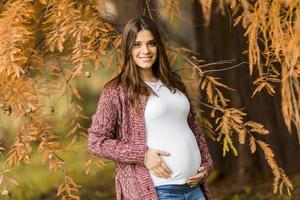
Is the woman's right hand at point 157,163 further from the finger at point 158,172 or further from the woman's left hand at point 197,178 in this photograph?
the woman's left hand at point 197,178

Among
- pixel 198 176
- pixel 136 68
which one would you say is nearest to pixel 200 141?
pixel 198 176

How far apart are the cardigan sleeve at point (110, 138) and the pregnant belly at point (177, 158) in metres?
0.09

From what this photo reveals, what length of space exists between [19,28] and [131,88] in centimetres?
71

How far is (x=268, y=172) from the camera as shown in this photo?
6.79 metres

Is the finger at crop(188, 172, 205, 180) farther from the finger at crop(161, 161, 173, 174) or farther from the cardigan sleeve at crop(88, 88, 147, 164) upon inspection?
the cardigan sleeve at crop(88, 88, 147, 164)

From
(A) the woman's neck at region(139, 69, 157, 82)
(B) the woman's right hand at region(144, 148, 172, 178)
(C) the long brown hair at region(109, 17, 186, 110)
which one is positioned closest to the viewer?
(B) the woman's right hand at region(144, 148, 172, 178)

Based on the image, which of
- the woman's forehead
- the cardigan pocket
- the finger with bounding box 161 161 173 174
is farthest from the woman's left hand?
the woman's forehead

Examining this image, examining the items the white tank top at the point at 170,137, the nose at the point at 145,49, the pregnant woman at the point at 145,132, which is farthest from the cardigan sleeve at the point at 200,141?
the nose at the point at 145,49

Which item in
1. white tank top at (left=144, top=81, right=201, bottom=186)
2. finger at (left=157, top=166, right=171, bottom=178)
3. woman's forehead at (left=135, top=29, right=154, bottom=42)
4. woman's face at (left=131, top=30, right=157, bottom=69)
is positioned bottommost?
finger at (left=157, top=166, right=171, bottom=178)

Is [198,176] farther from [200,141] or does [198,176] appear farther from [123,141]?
[123,141]

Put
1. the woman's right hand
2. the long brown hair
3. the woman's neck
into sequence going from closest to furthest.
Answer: the woman's right hand
the long brown hair
the woman's neck

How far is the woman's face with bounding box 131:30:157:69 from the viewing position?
3332 millimetres

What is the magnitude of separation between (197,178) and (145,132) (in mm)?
319

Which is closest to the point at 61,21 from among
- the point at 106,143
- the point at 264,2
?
the point at 106,143
